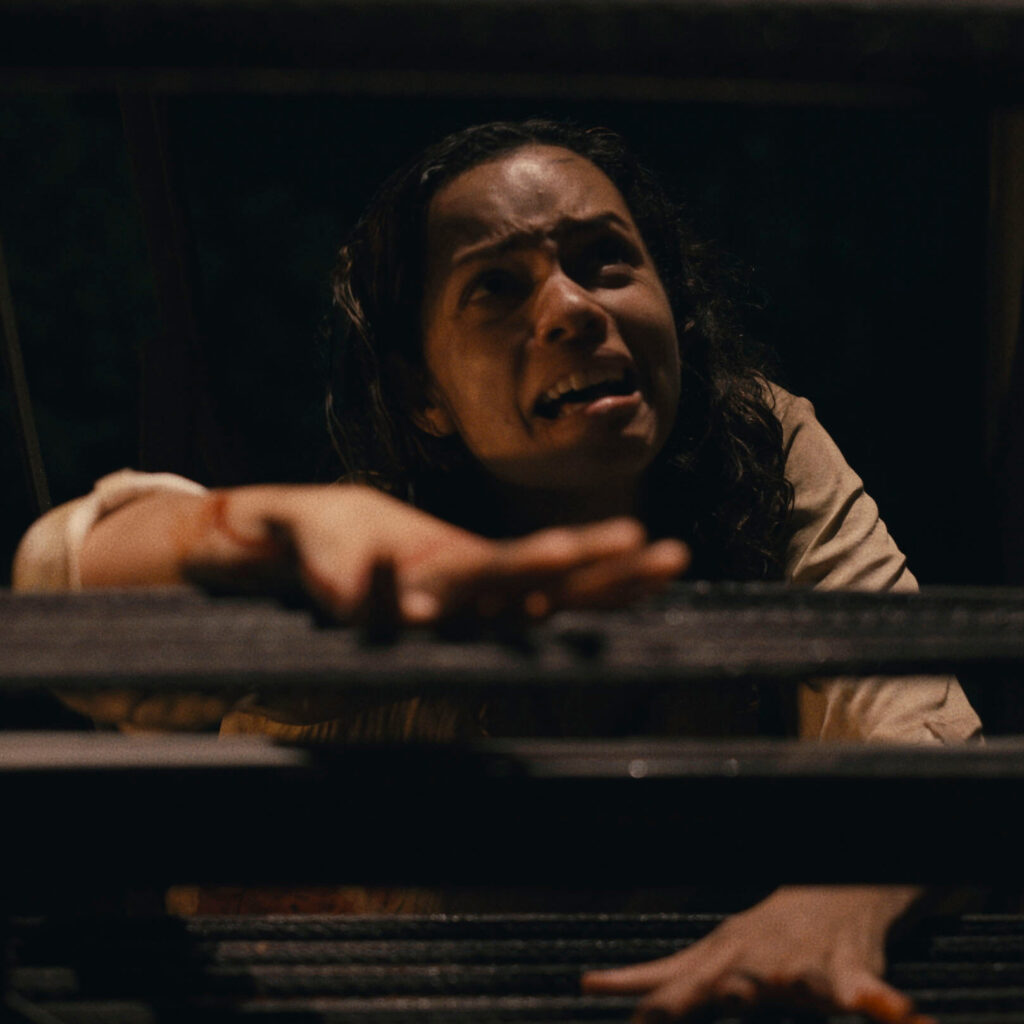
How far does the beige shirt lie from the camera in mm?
1260

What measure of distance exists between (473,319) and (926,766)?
3.80 ft

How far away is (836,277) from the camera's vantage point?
2.66 m

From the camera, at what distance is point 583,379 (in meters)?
1.43

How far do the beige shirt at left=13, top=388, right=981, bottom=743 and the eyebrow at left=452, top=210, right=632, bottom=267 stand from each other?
581 millimetres

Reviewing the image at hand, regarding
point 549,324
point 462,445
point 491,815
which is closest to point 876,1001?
point 491,815

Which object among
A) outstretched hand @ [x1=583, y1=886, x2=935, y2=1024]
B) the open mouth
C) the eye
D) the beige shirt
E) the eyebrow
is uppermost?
the eyebrow

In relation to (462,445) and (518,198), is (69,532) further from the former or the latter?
(462,445)

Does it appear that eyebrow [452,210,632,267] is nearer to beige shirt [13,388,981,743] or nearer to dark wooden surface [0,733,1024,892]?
beige shirt [13,388,981,743]

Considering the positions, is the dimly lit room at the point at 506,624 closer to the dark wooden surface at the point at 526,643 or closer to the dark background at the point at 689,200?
the dark wooden surface at the point at 526,643

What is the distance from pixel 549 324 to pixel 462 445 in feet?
1.55

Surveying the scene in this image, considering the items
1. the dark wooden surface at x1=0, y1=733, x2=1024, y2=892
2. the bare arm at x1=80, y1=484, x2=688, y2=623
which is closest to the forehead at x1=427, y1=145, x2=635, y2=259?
the bare arm at x1=80, y1=484, x2=688, y2=623

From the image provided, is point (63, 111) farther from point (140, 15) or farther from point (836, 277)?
point (140, 15)

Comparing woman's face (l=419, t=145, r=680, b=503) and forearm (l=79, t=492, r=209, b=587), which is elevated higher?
woman's face (l=419, t=145, r=680, b=503)

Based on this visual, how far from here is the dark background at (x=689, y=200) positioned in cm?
261
